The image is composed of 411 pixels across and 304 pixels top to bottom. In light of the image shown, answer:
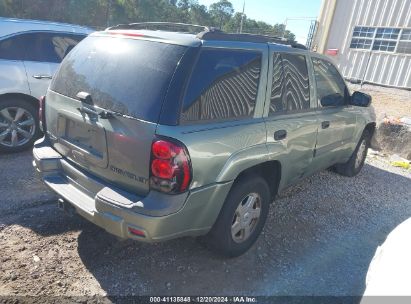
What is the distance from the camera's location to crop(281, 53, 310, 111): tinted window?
320 cm

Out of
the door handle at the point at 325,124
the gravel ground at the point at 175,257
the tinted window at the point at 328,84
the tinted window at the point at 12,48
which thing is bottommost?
the gravel ground at the point at 175,257

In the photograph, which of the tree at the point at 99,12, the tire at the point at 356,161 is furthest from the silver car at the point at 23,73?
the tree at the point at 99,12

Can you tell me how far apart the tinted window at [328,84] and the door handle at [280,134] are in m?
0.93

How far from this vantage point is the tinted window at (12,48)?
15.4 ft

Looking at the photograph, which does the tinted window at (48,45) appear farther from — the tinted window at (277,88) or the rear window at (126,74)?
the tinted window at (277,88)

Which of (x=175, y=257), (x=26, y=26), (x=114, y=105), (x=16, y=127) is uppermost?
(x=26, y=26)

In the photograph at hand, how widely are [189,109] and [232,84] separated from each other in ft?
1.64

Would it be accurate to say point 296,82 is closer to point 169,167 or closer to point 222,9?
point 169,167

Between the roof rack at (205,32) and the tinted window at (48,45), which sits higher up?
the roof rack at (205,32)

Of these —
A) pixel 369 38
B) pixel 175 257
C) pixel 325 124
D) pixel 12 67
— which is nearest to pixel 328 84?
pixel 325 124

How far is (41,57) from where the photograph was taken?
5.07m

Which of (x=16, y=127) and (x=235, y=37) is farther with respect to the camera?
(x=16, y=127)

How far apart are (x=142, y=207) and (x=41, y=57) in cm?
399

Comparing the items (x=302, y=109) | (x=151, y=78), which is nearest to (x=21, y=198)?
(x=151, y=78)
